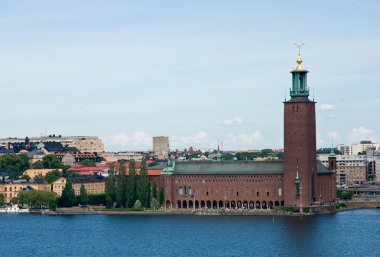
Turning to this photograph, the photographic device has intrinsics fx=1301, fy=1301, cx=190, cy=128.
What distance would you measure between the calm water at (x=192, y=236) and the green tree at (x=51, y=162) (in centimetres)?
5147

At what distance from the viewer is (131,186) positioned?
11131 cm

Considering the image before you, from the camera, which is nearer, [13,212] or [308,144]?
[308,144]

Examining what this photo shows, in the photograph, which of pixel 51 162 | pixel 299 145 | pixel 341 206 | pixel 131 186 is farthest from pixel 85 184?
pixel 299 145

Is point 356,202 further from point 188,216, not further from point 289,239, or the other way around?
point 289,239

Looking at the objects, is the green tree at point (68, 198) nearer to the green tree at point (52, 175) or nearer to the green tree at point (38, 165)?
the green tree at point (52, 175)

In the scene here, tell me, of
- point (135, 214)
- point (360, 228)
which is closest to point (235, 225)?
point (360, 228)

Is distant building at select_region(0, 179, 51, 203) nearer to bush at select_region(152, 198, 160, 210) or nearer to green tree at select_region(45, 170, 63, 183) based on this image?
green tree at select_region(45, 170, 63, 183)

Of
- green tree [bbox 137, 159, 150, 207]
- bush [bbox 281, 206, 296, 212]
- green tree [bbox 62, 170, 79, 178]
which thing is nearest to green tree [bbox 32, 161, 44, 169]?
green tree [bbox 62, 170, 79, 178]

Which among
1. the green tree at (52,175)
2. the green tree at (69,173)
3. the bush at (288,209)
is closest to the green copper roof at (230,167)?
the bush at (288,209)

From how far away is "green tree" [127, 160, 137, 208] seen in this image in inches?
4377

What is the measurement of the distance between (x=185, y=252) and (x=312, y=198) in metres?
33.3

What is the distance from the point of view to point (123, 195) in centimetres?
11188

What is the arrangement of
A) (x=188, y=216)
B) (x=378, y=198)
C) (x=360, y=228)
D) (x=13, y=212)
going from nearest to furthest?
1. (x=360, y=228)
2. (x=188, y=216)
3. (x=13, y=212)
4. (x=378, y=198)

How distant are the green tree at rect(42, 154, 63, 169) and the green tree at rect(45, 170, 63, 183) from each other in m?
12.9
